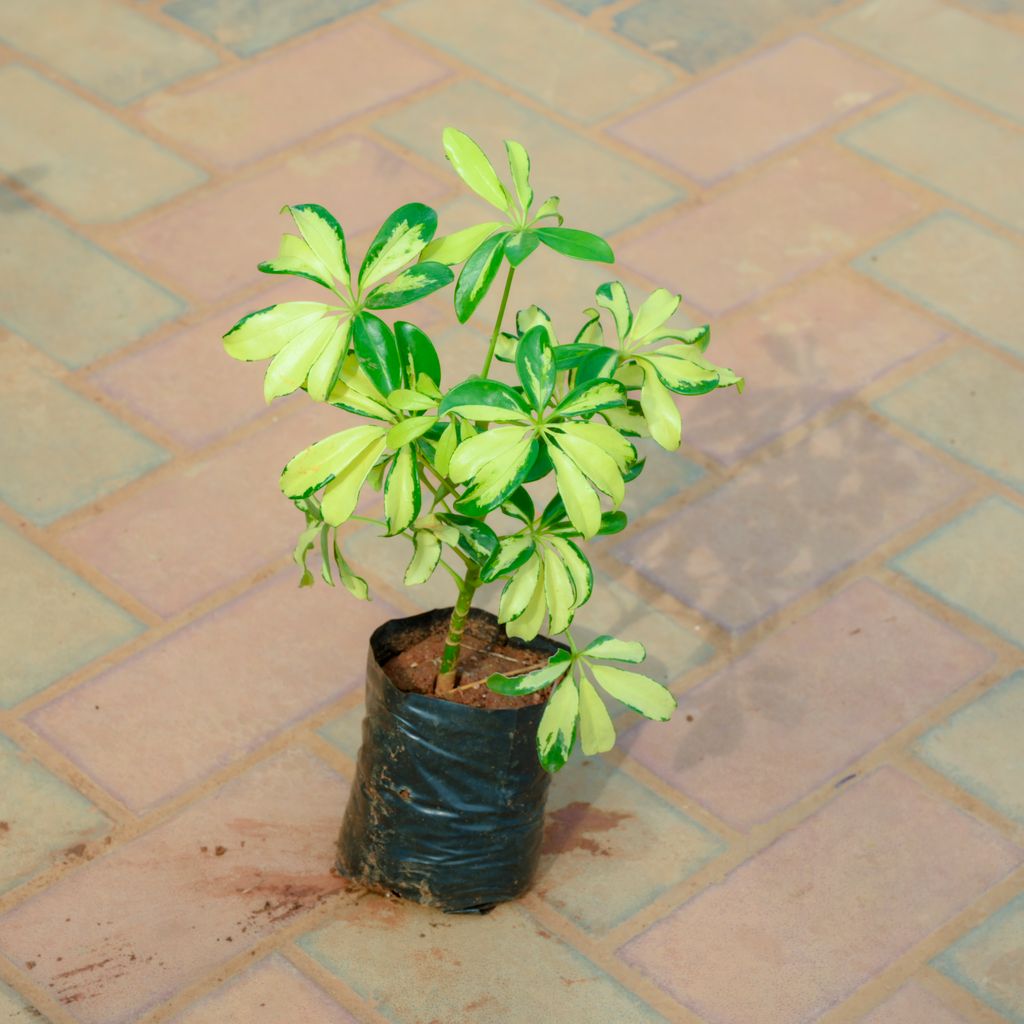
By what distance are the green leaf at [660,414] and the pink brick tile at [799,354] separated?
56.4 inches

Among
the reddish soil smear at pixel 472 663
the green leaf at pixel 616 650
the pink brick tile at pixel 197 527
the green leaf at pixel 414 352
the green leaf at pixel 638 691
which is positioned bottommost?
the pink brick tile at pixel 197 527

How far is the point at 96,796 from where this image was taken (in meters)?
2.78

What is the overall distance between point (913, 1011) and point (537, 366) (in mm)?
1238

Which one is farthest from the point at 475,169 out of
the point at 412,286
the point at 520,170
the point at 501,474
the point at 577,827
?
the point at 577,827

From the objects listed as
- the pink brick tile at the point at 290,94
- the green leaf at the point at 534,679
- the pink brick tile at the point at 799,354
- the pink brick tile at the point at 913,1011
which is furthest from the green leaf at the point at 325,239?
the pink brick tile at the point at 290,94

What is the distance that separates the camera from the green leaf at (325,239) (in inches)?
78.9

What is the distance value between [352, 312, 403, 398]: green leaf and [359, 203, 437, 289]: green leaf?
5 centimetres

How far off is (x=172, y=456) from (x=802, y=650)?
1.27 metres

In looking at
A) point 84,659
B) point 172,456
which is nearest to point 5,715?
point 84,659

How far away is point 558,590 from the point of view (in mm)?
2121

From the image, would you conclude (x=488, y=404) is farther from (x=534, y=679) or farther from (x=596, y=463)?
(x=534, y=679)

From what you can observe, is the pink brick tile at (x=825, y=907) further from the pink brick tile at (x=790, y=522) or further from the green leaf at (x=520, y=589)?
the green leaf at (x=520, y=589)

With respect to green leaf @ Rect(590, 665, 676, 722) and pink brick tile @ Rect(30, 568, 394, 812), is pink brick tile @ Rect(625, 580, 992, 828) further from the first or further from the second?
green leaf @ Rect(590, 665, 676, 722)

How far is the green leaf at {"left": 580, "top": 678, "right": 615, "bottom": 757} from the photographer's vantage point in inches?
86.0
